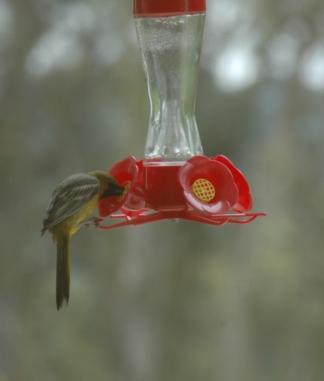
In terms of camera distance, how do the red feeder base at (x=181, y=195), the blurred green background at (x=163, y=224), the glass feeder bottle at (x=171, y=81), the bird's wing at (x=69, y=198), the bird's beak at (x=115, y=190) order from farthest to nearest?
the blurred green background at (x=163, y=224)
the glass feeder bottle at (x=171, y=81)
the bird's wing at (x=69, y=198)
the bird's beak at (x=115, y=190)
the red feeder base at (x=181, y=195)

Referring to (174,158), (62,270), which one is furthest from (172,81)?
(62,270)

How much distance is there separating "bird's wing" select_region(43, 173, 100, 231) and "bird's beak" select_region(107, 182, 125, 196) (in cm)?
9

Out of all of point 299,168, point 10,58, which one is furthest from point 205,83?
point 10,58

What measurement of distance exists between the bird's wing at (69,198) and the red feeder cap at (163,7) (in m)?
0.65

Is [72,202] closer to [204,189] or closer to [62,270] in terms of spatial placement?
[62,270]

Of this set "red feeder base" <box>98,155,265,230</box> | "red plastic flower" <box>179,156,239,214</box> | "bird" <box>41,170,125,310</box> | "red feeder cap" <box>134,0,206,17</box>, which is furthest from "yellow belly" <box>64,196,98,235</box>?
"red feeder cap" <box>134,0,206,17</box>

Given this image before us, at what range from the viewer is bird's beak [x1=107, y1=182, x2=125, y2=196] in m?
4.37

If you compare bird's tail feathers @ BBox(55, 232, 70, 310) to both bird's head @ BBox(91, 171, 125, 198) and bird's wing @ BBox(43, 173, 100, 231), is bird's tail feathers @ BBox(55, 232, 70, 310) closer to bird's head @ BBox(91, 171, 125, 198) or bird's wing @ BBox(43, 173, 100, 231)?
bird's wing @ BBox(43, 173, 100, 231)

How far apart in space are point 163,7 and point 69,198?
81 cm

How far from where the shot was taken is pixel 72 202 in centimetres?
452

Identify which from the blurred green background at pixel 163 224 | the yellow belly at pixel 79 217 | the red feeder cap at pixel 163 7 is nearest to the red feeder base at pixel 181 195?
the yellow belly at pixel 79 217

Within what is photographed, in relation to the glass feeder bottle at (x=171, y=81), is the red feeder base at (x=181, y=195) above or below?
below

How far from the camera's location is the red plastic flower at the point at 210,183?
168 inches

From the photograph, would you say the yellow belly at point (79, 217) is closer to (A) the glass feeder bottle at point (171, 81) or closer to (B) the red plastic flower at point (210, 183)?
(A) the glass feeder bottle at point (171, 81)
